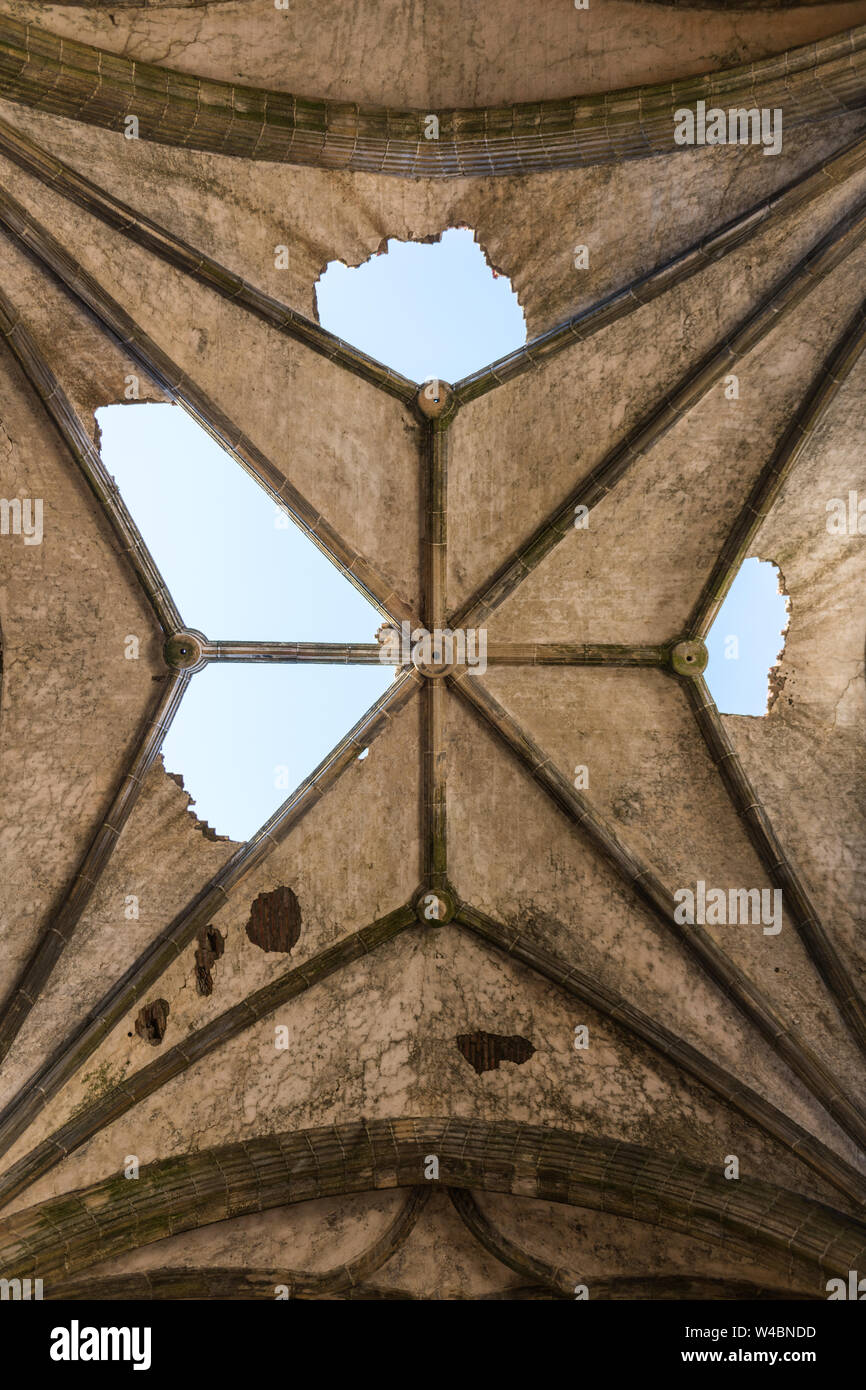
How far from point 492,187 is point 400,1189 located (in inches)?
349

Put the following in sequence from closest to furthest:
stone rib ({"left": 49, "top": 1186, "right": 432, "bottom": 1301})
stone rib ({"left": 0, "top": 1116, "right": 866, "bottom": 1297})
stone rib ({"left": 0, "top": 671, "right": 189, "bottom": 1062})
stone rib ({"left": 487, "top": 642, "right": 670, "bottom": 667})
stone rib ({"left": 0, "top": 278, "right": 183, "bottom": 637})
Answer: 1. stone rib ({"left": 0, "top": 1116, "right": 866, "bottom": 1297})
2. stone rib ({"left": 49, "top": 1186, "right": 432, "bottom": 1301})
3. stone rib ({"left": 0, "top": 278, "right": 183, "bottom": 637})
4. stone rib ({"left": 0, "top": 671, "right": 189, "bottom": 1062})
5. stone rib ({"left": 487, "top": 642, "right": 670, "bottom": 667})

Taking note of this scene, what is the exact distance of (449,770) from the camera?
1003cm

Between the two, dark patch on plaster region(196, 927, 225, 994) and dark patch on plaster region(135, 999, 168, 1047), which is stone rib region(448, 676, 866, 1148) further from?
dark patch on plaster region(135, 999, 168, 1047)

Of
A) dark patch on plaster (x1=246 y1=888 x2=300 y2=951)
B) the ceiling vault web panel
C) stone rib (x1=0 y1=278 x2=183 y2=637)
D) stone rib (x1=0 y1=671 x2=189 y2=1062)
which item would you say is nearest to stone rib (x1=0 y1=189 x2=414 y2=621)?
the ceiling vault web panel

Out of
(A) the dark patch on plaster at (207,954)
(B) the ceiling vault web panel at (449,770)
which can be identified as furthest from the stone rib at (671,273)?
(A) the dark patch on plaster at (207,954)

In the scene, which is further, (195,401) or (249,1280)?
(195,401)

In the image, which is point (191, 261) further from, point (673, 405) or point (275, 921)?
point (275, 921)

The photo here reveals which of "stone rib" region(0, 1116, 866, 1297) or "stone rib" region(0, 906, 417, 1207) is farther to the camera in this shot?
"stone rib" region(0, 906, 417, 1207)

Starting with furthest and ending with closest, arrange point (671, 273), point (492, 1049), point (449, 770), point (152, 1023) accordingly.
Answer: point (449, 770) < point (492, 1049) < point (152, 1023) < point (671, 273)

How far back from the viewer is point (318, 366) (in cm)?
909

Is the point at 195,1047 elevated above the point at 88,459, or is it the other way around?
the point at 88,459

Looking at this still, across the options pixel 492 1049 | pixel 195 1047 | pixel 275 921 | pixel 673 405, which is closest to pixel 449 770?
pixel 275 921

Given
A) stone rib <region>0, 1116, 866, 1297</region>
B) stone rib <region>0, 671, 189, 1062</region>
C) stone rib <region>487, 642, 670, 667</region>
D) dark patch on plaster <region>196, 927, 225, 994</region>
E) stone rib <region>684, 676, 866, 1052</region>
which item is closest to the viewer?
stone rib <region>0, 1116, 866, 1297</region>

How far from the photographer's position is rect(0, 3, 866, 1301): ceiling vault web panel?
8.04 metres
